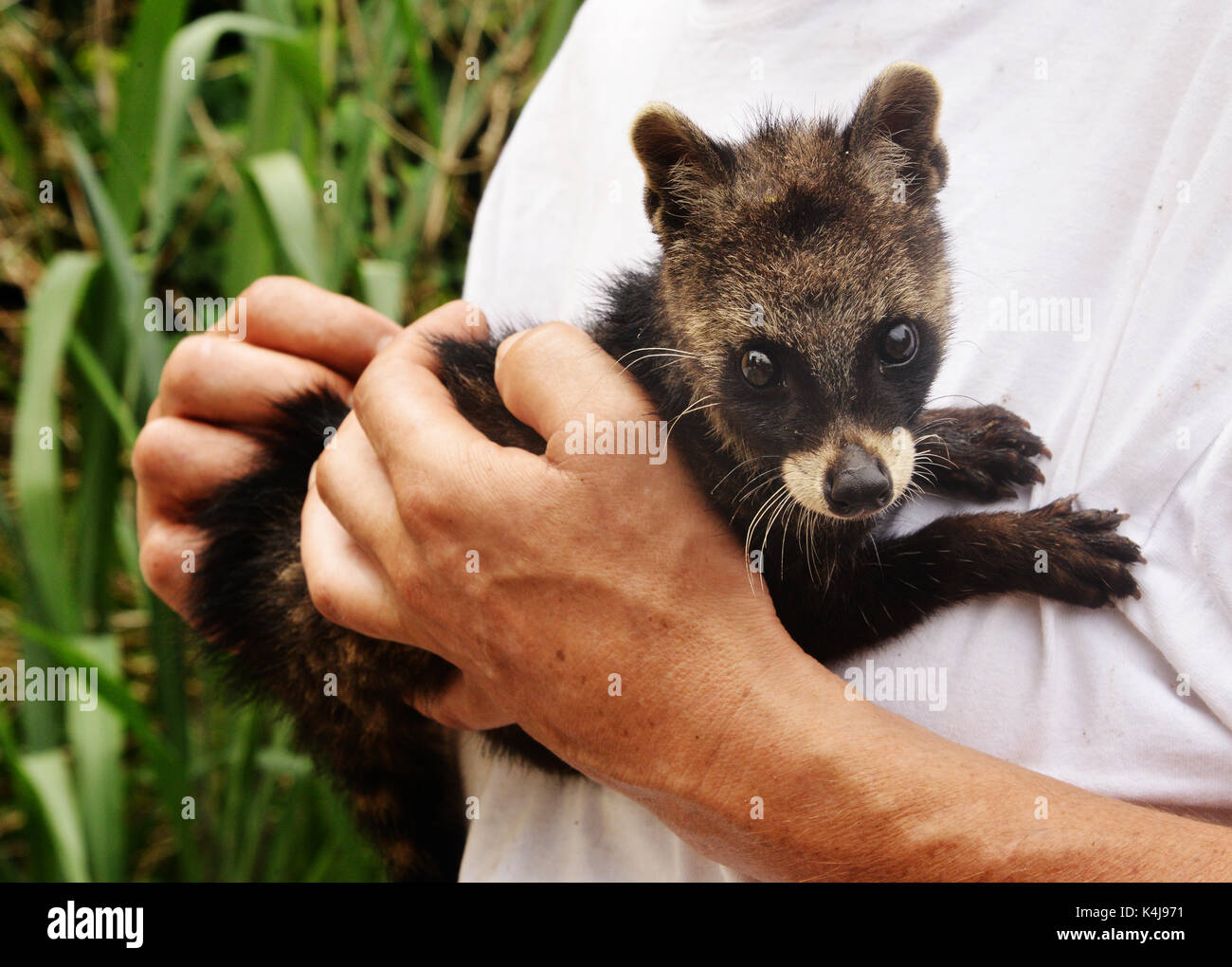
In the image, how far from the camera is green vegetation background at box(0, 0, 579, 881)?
7.23 feet

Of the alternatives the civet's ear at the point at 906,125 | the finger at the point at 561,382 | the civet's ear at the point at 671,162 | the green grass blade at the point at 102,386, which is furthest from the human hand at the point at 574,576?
the green grass blade at the point at 102,386

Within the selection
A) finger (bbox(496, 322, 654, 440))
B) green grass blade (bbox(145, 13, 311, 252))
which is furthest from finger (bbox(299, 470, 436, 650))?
green grass blade (bbox(145, 13, 311, 252))

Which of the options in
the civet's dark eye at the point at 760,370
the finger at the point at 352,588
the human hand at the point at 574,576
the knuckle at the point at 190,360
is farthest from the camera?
the knuckle at the point at 190,360

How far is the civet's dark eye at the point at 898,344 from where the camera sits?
4.22 ft

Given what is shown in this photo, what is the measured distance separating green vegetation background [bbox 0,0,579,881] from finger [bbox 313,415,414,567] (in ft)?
2.05

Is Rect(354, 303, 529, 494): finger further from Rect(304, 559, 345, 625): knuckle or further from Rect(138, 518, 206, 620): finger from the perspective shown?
Rect(138, 518, 206, 620): finger

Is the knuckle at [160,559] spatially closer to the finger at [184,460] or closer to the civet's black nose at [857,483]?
the finger at [184,460]

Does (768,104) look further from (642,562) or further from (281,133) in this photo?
(281,133)

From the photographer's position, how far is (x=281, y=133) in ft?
8.53

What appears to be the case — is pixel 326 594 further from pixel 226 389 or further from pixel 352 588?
pixel 226 389

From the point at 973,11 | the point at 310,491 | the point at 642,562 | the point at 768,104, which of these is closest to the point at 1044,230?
the point at 973,11

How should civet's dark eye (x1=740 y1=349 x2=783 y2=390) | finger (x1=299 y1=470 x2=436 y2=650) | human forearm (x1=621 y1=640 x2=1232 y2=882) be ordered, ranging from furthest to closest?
finger (x1=299 y1=470 x2=436 y2=650), civet's dark eye (x1=740 y1=349 x2=783 y2=390), human forearm (x1=621 y1=640 x2=1232 y2=882)

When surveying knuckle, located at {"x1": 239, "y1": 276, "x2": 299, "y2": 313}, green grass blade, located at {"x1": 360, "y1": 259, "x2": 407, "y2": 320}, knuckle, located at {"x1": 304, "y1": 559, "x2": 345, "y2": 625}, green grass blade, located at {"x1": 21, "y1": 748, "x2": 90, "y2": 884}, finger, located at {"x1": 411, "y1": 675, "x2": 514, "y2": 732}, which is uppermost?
green grass blade, located at {"x1": 360, "y1": 259, "x2": 407, "y2": 320}

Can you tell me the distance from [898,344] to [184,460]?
1203 mm
